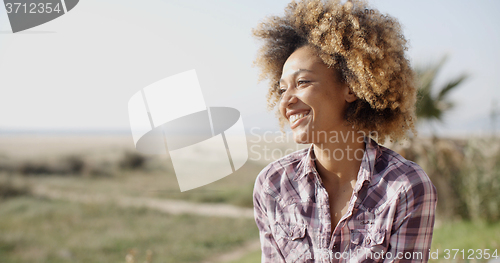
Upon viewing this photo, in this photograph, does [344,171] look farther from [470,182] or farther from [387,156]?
[470,182]

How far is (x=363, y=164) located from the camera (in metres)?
1.57

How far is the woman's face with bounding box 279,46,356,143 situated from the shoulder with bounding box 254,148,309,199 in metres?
0.24

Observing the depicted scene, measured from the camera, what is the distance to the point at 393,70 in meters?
1.57

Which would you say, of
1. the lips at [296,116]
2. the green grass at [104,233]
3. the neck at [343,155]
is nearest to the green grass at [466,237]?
the neck at [343,155]

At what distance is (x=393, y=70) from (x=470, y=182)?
5.11 m

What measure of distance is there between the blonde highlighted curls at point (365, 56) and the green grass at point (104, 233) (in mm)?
8597

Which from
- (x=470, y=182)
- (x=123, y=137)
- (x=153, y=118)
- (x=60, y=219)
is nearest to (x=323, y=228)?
(x=153, y=118)

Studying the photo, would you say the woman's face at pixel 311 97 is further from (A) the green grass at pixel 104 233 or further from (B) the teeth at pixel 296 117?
(A) the green grass at pixel 104 233

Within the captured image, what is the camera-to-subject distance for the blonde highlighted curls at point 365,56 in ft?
5.00

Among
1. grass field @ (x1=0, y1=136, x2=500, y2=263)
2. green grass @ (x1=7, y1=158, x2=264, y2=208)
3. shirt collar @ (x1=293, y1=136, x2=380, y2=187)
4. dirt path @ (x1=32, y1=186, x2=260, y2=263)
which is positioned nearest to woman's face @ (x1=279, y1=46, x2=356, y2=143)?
shirt collar @ (x1=293, y1=136, x2=380, y2=187)

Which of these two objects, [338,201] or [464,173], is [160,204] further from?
[338,201]

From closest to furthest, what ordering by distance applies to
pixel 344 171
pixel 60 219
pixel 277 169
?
pixel 344 171, pixel 277 169, pixel 60 219

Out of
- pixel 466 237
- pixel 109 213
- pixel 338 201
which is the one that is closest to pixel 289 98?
pixel 338 201

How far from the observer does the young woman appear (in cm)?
141
